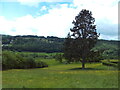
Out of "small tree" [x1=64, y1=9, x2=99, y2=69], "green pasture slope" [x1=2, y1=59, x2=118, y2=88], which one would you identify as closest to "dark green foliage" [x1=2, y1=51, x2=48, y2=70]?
"small tree" [x1=64, y1=9, x2=99, y2=69]

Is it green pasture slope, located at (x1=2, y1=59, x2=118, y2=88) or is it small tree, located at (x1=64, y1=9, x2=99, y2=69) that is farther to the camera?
small tree, located at (x1=64, y1=9, x2=99, y2=69)

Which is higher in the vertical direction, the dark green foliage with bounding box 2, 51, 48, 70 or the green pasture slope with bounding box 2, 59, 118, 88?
the green pasture slope with bounding box 2, 59, 118, 88

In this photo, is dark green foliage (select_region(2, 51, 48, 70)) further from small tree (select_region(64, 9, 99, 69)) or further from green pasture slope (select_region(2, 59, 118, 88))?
green pasture slope (select_region(2, 59, 118, 88))

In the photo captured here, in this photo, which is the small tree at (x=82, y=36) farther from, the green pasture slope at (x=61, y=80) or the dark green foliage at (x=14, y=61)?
the green pasture slope at (x=61, y=80)

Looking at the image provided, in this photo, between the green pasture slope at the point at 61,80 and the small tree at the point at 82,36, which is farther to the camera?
the small tree at the point at 82,36

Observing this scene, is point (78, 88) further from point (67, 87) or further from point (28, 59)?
point (28, 59)

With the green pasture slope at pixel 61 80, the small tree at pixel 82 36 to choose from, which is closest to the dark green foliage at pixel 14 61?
the small tree at pixel 82 36

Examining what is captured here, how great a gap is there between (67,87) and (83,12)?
162ft

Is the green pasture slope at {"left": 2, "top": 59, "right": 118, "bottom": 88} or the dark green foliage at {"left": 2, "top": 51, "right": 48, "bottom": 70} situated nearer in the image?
the green pasture slope at {"left": 2, "top": 59, "right": 118, "bottom": 88}

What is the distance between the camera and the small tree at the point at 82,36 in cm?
6375

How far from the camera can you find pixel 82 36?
213 feet

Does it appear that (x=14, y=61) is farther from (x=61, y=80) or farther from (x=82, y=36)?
(x=61, y=80)

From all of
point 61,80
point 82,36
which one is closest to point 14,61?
point 82,36

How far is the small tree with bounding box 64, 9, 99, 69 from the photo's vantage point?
63.8 meters
